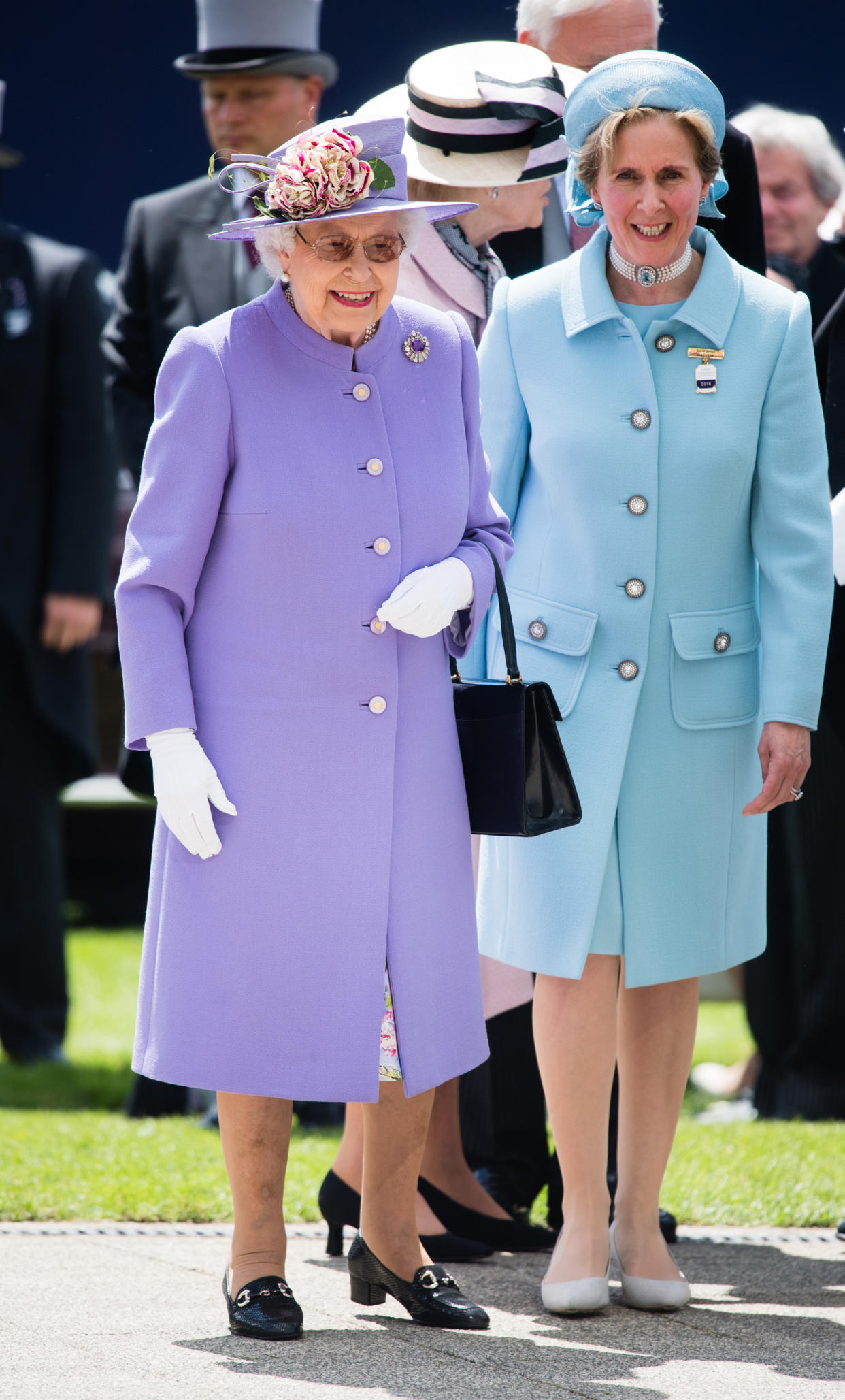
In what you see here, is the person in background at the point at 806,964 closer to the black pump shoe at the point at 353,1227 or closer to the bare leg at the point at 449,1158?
the bare leg at the point at 449,1158

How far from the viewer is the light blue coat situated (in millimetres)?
3459

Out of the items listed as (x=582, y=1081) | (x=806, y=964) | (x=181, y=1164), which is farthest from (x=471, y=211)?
(x=806, y=964)

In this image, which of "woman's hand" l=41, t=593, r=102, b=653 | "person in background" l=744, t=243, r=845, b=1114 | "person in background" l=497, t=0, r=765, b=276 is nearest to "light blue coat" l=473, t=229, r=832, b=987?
"person in background" l=497, t=0, r=765, b=276

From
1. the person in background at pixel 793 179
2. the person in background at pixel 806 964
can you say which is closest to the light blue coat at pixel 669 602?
the person in background at pixel 806 964

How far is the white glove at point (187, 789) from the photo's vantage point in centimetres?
308

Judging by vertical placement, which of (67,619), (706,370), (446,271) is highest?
(446,271)

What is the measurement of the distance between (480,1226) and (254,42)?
3117 mm

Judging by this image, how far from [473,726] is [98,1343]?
3.73 feet

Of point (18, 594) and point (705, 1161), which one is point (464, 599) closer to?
point (705, 1161)

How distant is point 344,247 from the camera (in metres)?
3.20

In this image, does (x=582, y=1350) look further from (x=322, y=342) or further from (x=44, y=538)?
(x=44, y=538)

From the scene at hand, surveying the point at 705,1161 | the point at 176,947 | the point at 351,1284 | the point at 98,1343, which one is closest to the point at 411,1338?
the point at 351,1284

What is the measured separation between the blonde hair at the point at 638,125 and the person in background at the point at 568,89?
2.06 feet

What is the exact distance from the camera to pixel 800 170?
5863mm
